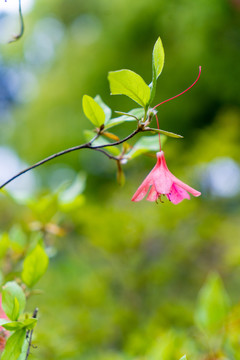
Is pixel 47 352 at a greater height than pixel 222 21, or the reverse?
pixel 222 21

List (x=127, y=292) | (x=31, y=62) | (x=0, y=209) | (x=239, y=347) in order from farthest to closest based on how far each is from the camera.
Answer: (x=31, y=62), (x=0, y=209), (x=127, y=292), (x=239, y=347)

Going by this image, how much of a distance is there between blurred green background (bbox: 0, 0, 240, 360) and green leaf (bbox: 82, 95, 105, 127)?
0.74ft

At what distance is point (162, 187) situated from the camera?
0.37m

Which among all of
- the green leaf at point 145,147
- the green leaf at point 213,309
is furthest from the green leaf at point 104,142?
the green leaf at point 213,309

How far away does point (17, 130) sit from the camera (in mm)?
4285

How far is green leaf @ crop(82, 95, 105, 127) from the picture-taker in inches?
15.5

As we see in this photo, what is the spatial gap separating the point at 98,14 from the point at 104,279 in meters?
3.15

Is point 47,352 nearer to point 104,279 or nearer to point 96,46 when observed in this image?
point 104,279

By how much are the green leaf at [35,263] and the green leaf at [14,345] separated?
7 cm

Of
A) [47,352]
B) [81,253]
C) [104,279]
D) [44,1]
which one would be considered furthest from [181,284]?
[44,1]

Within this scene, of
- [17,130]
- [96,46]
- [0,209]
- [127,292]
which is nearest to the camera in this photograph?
[127,292]

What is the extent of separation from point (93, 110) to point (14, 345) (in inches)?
9.6

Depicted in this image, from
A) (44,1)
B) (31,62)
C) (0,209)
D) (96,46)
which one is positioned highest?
(44,1)

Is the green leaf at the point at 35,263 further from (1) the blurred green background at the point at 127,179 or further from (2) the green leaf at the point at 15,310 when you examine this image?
(1) the blurred green background at the point at 127,179
